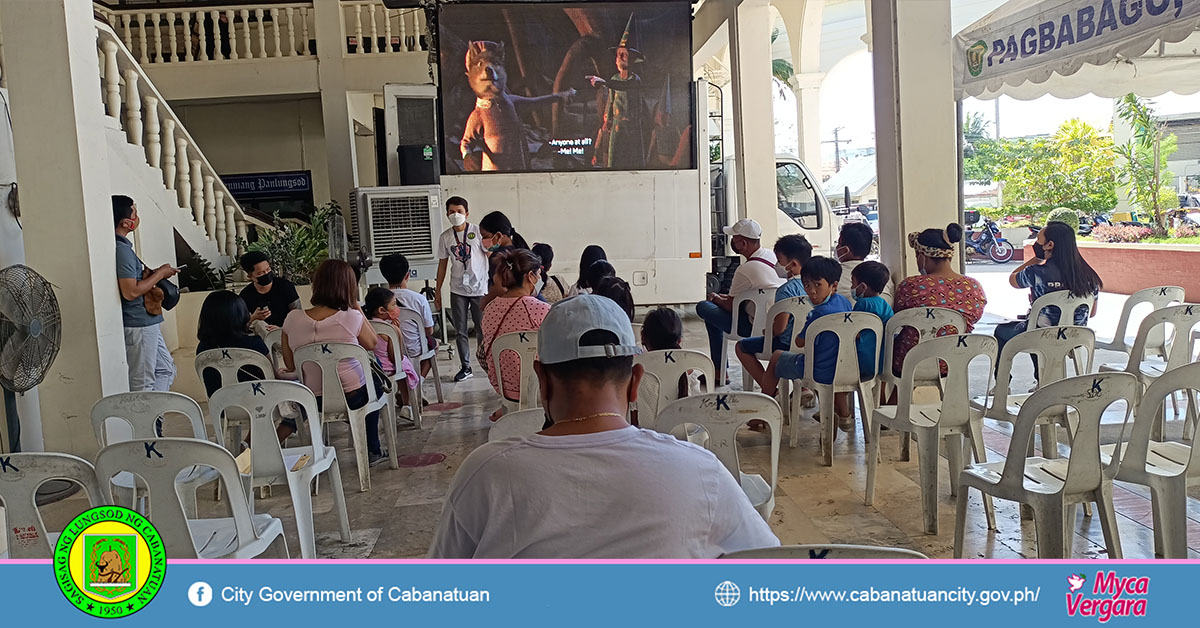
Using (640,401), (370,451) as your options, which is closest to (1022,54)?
(640,401)

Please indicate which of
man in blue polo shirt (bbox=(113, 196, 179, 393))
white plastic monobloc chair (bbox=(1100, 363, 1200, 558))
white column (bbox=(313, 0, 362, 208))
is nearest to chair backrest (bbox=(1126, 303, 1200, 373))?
white plastic monobloc chair (bbox=(1100, 363, 1200, 558))

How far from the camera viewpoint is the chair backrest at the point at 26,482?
2.42 meters

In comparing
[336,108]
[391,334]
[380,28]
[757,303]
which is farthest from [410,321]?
[380,28]

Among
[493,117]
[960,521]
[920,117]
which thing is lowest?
[960,521]

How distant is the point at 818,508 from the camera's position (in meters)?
4.07

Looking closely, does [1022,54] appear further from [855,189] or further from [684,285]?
[855,189]

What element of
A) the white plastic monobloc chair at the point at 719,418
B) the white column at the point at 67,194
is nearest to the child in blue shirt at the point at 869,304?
the white plastic monobloc chair at the point at 719,418

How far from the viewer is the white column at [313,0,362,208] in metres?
13.6

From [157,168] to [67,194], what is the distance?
15.6ft

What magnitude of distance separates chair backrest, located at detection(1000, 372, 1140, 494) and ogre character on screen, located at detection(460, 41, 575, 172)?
7091mm

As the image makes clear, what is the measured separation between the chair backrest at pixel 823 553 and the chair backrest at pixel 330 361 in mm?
3195
